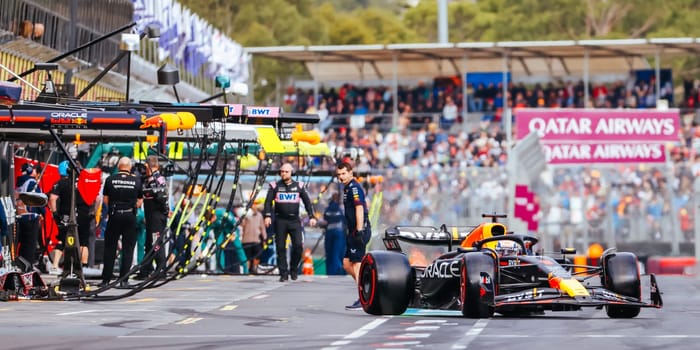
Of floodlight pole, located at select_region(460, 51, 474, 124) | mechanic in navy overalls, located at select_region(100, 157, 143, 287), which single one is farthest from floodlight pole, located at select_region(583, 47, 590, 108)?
mechanic in navy overalls, located at select_region(100, 157, 143, 287)

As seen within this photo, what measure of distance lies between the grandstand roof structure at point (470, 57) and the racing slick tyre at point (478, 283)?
109ft

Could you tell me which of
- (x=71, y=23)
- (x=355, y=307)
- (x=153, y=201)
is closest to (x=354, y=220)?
(x=355, y=307)

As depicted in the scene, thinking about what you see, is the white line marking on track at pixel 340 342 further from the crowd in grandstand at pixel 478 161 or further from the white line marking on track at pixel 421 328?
the crowd in grandstand at pixel 478 161

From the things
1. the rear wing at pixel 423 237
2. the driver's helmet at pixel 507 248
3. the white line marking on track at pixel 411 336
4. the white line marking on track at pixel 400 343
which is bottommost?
the white line marking on track at pixel 400 343

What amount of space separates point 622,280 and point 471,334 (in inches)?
110

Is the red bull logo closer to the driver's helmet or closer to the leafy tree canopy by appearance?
the driver's helmet

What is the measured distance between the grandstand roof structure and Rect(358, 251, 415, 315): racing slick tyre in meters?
32.4

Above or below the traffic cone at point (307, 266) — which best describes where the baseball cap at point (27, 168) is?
above

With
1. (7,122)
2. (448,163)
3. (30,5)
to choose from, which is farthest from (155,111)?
(448,163)

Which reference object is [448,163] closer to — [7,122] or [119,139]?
[119,139]

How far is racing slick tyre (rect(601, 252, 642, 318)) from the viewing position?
15.6 metres

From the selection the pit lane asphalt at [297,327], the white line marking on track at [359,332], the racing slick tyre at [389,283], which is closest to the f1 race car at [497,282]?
the racing slick tyre at [389,283]

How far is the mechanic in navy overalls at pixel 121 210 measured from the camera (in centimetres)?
2052

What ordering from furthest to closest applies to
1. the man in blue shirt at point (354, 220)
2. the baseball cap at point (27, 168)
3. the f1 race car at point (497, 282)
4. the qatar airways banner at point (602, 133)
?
1. the qatar airways banner at point (602, 133)
2. the baseball cap at point (27, 168)
3. the man in blue shirt at point (354, 220)
4. the f1 race car at point (497, 282)
